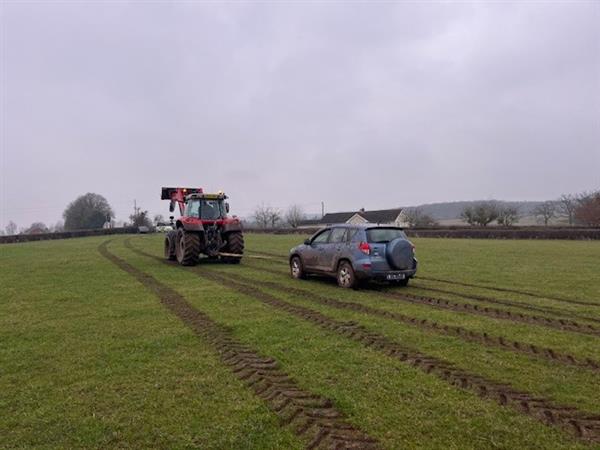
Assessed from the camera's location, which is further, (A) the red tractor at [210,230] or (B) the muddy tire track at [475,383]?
(A) the red tractor at [210,230]

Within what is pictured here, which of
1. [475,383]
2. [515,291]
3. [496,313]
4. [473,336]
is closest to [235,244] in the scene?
[515,291]

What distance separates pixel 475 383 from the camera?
5.21 metres

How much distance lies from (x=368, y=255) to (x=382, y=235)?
26.3 inches

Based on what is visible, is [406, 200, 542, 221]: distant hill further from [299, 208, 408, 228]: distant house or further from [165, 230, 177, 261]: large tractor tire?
[165, 230, 177, 261]: large tractor tire

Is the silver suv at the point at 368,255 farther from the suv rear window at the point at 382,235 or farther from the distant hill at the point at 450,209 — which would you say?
the distant hill at the point at 450,209

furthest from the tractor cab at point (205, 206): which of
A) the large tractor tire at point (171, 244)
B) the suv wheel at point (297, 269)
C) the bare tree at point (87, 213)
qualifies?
the bare tree at point (87, 213)

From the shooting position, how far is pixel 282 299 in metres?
10.6

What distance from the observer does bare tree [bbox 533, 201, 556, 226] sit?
84312 mm

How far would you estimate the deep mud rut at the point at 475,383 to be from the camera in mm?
4207

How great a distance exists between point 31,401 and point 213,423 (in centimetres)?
196

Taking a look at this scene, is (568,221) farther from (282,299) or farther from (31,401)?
(31,401)

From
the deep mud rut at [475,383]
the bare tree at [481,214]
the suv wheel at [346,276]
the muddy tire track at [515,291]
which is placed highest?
the bare tree at [481,214]

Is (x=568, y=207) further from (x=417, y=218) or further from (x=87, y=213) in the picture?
(x=87, y=213)

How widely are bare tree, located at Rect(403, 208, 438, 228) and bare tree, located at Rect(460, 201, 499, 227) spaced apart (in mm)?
7277
